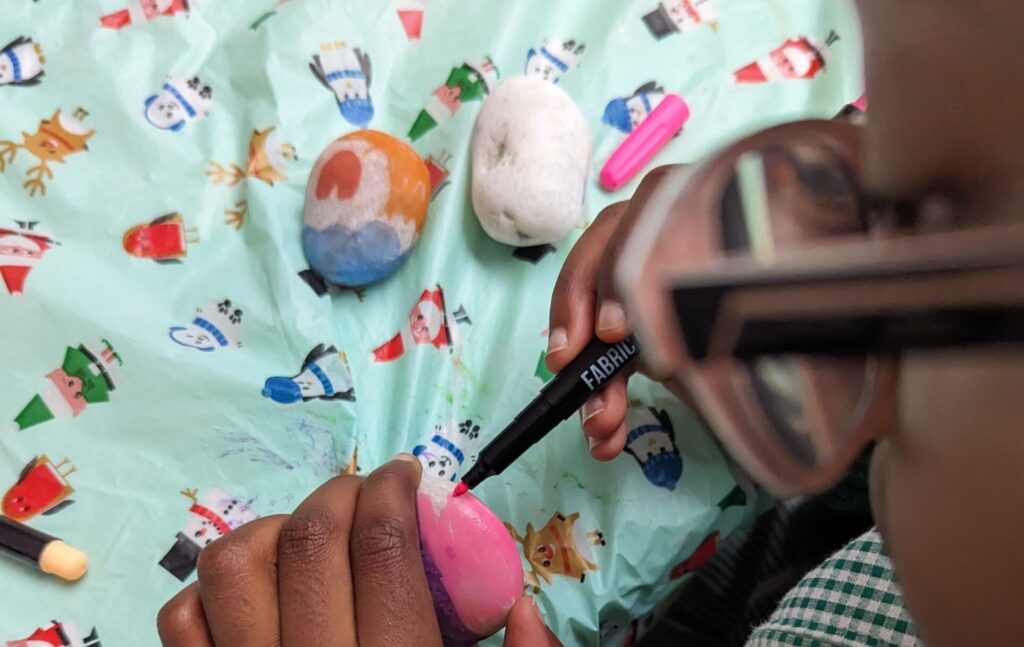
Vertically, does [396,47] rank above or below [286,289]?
above

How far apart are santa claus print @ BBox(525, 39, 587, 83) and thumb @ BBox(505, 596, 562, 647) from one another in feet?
1.39

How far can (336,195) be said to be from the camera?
1.88 feet

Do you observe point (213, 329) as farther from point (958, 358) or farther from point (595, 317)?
point (958, 358)

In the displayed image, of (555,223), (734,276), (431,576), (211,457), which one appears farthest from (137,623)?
(734,276)

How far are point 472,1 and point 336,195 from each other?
0.23 meters

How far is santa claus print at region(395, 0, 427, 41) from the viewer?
681 mm

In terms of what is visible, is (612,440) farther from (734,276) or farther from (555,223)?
(734,276)

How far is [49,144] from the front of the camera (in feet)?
2.07

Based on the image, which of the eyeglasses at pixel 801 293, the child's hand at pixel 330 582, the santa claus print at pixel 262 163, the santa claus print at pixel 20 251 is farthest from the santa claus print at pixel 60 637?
the eyeglasses at pixel 801 293

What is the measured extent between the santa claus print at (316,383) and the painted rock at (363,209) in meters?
0.06

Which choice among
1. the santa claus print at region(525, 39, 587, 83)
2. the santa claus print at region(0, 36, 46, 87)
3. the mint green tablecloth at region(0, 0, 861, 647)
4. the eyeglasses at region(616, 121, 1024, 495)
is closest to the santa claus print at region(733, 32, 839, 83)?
the mint green tablecloth at region(0, 0, 861, 647)

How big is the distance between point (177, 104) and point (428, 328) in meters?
0.28

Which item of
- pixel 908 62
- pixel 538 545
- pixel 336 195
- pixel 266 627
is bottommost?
pixel 538 545

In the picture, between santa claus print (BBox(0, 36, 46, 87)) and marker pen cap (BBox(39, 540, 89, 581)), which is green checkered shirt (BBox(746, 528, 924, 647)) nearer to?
marker pen cap (BBox(39, 540, 89, 581))
